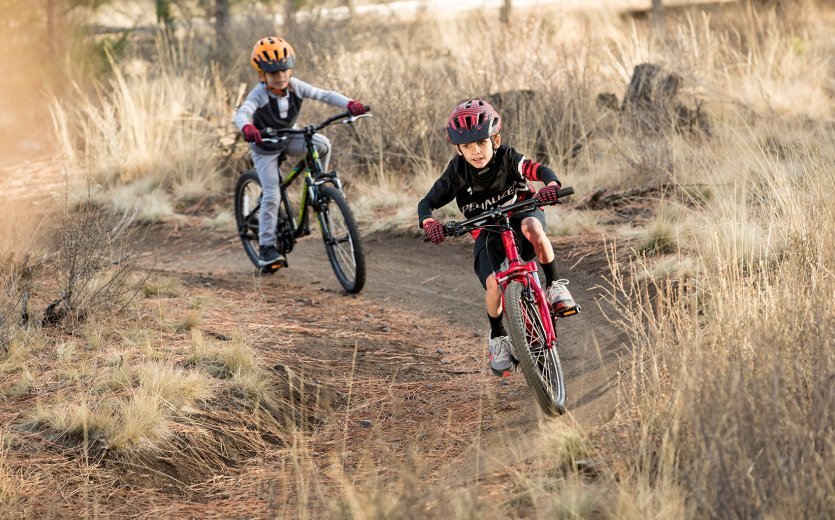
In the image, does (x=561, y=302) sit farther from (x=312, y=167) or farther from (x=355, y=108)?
(x=312, y=167)

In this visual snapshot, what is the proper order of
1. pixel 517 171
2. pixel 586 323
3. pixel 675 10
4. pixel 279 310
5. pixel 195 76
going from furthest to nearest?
pixel 675 10 < pixel 195 76 < pixel 279 310 < pixel 586 323 < pixel 517 171

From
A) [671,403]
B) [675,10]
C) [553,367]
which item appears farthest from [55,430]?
[675,10]

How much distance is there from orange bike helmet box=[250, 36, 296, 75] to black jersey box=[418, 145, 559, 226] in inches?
115

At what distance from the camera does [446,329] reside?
676cm

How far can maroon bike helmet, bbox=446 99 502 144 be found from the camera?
15.5ft

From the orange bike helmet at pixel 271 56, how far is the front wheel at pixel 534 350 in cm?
363

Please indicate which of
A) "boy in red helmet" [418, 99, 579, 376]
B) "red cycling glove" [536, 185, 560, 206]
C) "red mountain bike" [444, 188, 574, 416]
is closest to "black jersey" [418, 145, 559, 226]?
"boy in red helmet" [418, 99, 579, 376]

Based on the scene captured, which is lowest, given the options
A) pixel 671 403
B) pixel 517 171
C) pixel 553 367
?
pixel 553 367

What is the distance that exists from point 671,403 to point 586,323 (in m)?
2.79

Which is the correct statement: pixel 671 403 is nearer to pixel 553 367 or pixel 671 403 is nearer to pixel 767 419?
pixel 767 419

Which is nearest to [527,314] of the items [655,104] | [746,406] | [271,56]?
[746,406]

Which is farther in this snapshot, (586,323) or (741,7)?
(741,7)

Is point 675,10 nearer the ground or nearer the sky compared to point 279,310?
nearer the sky

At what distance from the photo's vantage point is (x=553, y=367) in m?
4.66
